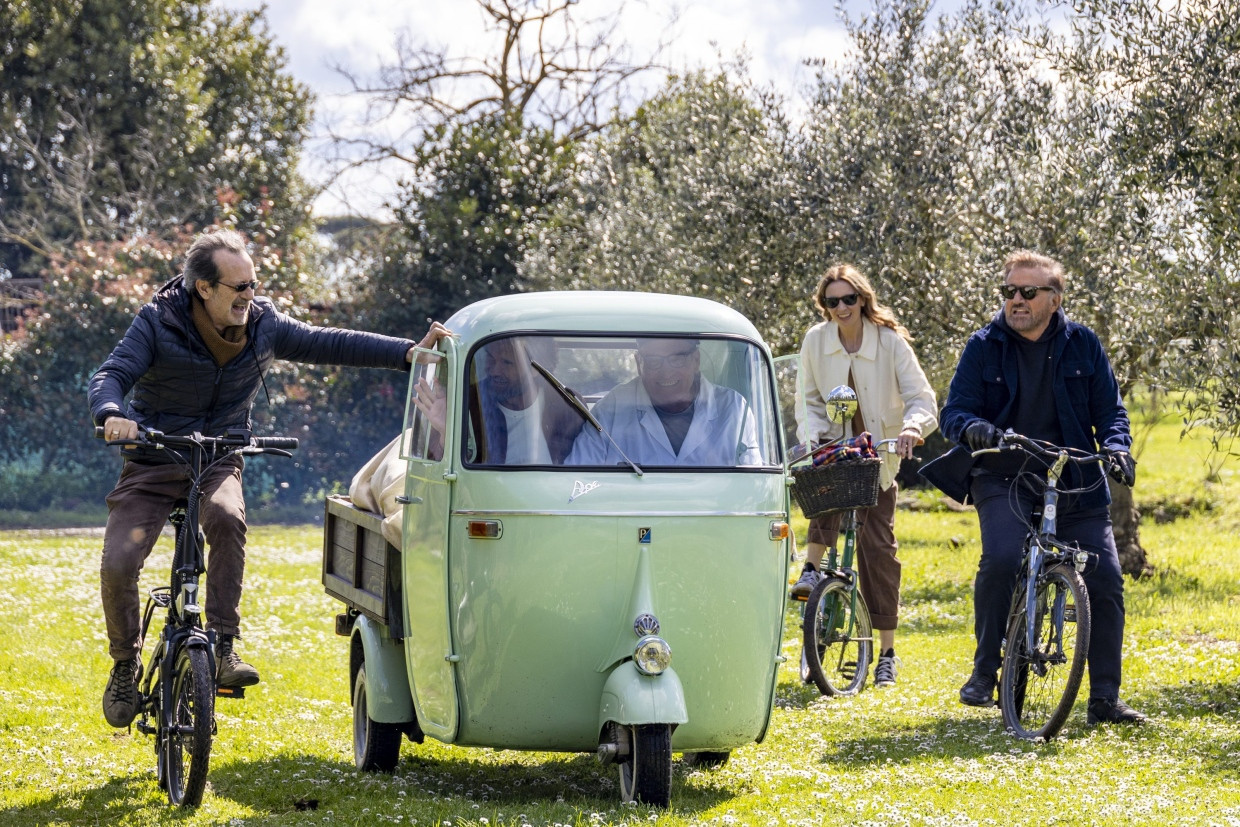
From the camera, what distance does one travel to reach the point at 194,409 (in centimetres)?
643

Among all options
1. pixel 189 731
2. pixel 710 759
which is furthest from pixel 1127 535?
pixel 189 731

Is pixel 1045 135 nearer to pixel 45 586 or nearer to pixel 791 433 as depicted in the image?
pixel 791 433

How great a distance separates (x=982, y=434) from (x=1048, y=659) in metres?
1.06

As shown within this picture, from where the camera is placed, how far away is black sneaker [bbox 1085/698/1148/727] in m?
7.18

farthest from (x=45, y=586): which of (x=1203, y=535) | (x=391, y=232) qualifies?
(x=391, y=232)

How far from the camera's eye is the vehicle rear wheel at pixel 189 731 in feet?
18.5

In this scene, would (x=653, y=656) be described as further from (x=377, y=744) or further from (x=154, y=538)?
(x=154, y=538)

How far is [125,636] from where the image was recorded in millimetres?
6406

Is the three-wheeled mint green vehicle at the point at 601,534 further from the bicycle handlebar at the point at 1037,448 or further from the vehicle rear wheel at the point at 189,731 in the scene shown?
the bicycle handlebar at the point at 1037,448

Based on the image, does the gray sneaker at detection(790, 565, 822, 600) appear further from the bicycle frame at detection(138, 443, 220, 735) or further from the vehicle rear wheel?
the vehicle rear wheel

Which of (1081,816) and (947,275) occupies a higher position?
(947,275)

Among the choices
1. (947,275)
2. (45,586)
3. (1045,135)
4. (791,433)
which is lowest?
(45,586)

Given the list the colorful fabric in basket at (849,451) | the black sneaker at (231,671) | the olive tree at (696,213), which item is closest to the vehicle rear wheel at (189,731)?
the black sneaker at (231,671)

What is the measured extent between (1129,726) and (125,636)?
15.2 feet
